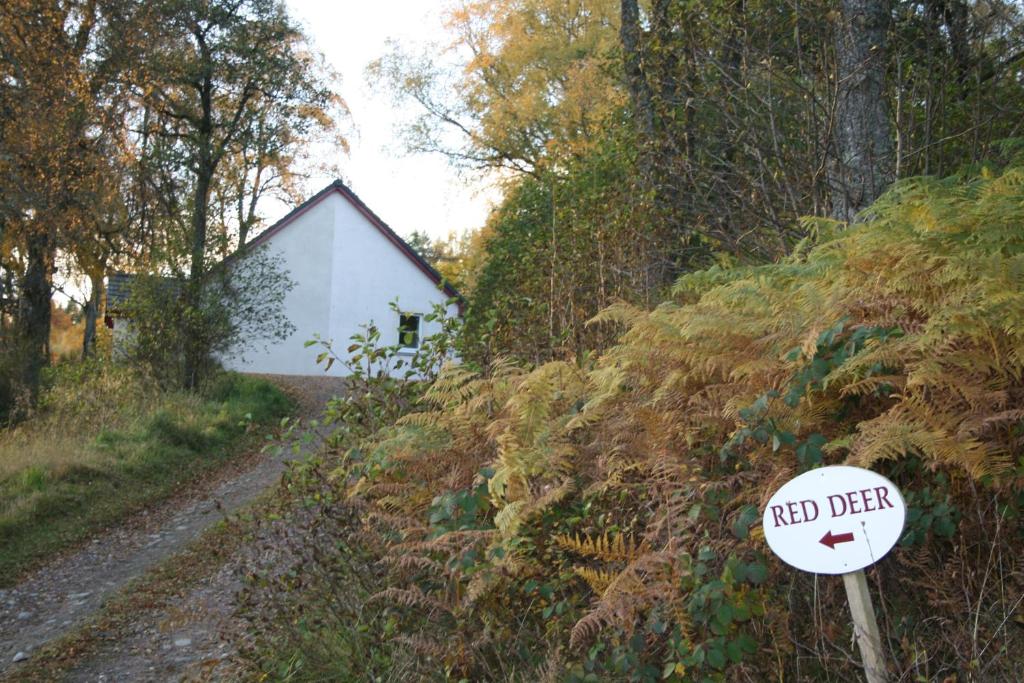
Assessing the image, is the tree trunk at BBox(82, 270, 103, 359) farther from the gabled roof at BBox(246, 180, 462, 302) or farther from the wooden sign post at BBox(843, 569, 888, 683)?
the wooden sign post at BBox(843, 569, 888, 683)

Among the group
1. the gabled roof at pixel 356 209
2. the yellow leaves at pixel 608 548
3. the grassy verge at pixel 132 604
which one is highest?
the gabled roof at pixel 356 209

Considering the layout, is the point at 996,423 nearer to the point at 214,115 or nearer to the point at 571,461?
the point at 571,461

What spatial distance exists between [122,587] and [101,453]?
14.2 ft

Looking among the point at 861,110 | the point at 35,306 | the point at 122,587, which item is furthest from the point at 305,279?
the point at 861,110

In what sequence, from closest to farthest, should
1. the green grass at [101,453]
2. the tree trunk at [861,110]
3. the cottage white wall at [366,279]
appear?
1. the tree trunk at [861,110]
2. the green grass at [101,453]
3. the cottage white wall at [366,279]

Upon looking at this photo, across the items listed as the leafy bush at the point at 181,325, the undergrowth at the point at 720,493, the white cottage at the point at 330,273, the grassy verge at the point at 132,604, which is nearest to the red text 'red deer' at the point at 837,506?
the undergrowth at the point at 720,493

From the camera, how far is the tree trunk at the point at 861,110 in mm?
7492

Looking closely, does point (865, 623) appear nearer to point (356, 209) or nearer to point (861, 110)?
point (861, 110)

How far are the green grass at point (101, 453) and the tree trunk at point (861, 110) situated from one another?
4.91m

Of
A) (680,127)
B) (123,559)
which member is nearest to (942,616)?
(680,127)

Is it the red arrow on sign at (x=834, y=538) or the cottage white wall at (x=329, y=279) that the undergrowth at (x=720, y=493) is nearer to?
the red arrow on sign at (x=834, y=538)

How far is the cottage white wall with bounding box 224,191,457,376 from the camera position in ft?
103

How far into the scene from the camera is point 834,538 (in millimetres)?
3244

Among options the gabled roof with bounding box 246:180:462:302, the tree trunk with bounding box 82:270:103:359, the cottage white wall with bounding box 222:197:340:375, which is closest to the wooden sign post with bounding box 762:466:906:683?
the gabled roof with bounding box 246:180:462:302
